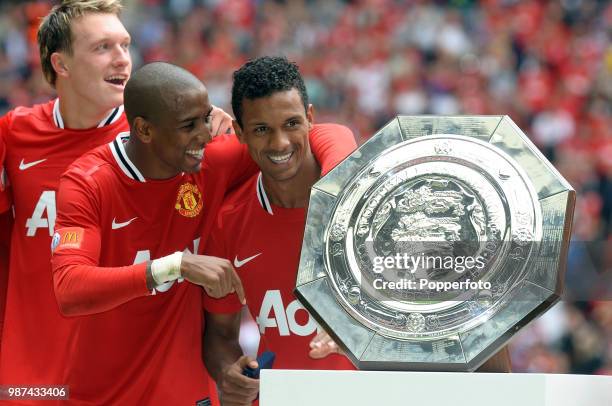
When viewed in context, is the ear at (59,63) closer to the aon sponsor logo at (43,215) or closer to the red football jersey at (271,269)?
the aon sponsor logo at (43,215)

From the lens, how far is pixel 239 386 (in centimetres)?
301

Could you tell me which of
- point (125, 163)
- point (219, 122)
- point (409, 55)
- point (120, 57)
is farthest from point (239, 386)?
point (409, 55)

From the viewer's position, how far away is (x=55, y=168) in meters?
3.92

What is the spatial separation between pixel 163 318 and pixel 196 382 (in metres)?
0.25

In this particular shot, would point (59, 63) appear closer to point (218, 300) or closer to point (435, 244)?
point (218, 300)

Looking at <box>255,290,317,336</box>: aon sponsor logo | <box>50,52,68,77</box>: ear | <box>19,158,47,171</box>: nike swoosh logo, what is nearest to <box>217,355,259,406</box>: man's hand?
<box>255,290,317,336</box>: aon sponsor logo

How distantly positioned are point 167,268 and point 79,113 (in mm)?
1288

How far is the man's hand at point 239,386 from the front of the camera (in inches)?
117

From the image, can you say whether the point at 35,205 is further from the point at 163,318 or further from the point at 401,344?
the point at 401,344

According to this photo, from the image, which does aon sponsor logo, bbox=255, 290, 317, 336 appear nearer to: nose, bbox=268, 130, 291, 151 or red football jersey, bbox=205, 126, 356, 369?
red football jersey, bbox=205, 126, 356, 369

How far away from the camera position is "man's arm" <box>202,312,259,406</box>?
305 cm

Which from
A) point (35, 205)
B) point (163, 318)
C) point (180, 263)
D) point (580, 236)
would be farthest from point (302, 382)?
point (580, 236)

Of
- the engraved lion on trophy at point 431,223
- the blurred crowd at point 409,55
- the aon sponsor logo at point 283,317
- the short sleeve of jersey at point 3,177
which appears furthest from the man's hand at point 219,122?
the blurred crowd at point 409,55

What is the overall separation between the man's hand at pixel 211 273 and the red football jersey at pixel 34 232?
3.65ft
